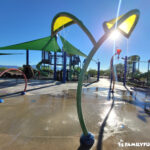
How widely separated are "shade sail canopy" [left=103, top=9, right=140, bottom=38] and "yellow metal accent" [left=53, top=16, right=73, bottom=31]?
83 centimetres

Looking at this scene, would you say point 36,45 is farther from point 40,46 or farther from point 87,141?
point 87,141

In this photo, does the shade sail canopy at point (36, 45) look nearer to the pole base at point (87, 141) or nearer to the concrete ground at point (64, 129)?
the concrete ground at point (64, 129)

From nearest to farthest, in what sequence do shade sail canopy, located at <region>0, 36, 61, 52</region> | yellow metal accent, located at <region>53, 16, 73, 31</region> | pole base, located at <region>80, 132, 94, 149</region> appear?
pole base, located at <region>80, 132, 94, 149</region> → yellow metal accent, located at <region>53, 16, 73, 31</region> → shade sail canopy, located at <region>0, 36, 61, 52</region>

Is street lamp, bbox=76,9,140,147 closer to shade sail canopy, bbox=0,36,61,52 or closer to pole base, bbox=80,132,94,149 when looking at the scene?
pole base, bbox=80,132,94,149

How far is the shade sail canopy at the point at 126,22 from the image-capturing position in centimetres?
153

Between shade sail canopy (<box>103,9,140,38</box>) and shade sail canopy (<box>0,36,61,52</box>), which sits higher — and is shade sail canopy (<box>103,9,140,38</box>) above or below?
below

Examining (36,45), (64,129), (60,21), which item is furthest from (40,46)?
(64,129)

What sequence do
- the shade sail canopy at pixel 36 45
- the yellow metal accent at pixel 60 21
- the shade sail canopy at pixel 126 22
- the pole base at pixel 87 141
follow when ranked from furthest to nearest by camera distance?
the shade sail canopy at pixel 36 45 → the yellow metal accent at pixel 60 21 → the pole base at pixel 87 141 → the shade sail canopy at pixel 126 22

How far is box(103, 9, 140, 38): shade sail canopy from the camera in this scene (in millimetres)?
1529

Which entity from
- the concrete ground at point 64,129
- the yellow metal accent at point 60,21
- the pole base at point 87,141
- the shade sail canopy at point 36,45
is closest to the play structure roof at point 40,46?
the shade sail canopy at point 36,45

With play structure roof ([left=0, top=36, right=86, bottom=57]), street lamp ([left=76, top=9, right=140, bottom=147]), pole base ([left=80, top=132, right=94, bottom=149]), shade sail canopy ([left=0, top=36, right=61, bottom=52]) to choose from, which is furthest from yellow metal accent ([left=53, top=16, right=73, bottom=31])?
shade sail canopy ([left=0, top=36, right=61, bottom=52])

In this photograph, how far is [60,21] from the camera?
204 cm

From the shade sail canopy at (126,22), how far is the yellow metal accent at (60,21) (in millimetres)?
829

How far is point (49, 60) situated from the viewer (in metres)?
14.2
